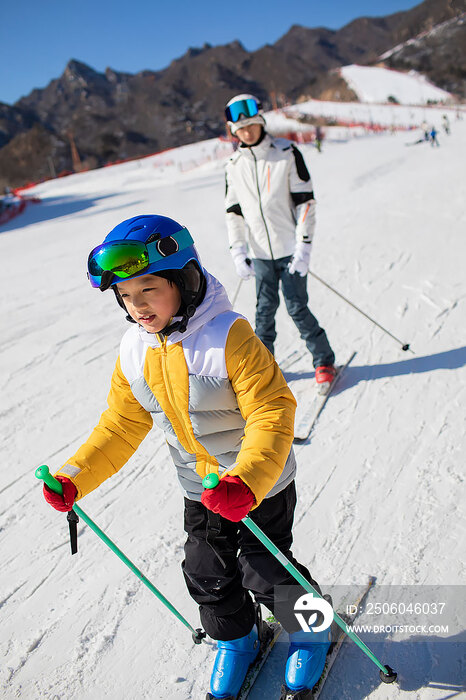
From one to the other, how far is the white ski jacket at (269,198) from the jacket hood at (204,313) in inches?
79.3

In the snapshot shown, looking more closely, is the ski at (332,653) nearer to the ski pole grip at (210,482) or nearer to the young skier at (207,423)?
the young skier at (207,423)

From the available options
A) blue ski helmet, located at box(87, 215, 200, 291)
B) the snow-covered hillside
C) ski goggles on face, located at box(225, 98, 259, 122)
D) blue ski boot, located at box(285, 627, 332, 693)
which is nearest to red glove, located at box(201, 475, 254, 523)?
blue ski helmet, located at box(87, 215, 200, 291)

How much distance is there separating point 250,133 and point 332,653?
10.0ft

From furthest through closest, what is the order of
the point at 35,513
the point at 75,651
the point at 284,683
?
the point at 35,513 → the point at 75,651 → the point at 284,683

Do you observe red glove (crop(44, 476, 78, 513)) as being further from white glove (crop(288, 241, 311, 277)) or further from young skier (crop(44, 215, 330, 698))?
white glove (crop(288, 241, 311, 277))

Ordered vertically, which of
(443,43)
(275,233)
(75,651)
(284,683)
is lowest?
(284,683)

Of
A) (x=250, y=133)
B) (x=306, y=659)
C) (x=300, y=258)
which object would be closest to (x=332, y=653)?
(x=306, y=659)

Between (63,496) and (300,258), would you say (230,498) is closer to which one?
(63,496)

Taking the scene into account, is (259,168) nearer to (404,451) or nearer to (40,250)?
(404,451)

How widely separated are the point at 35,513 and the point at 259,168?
8.93ft

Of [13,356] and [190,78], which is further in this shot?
[190,78]

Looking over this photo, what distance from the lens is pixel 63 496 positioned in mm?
1611

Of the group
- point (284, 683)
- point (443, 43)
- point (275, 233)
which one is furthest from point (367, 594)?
point (443, 43)

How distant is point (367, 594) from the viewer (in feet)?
7.42
